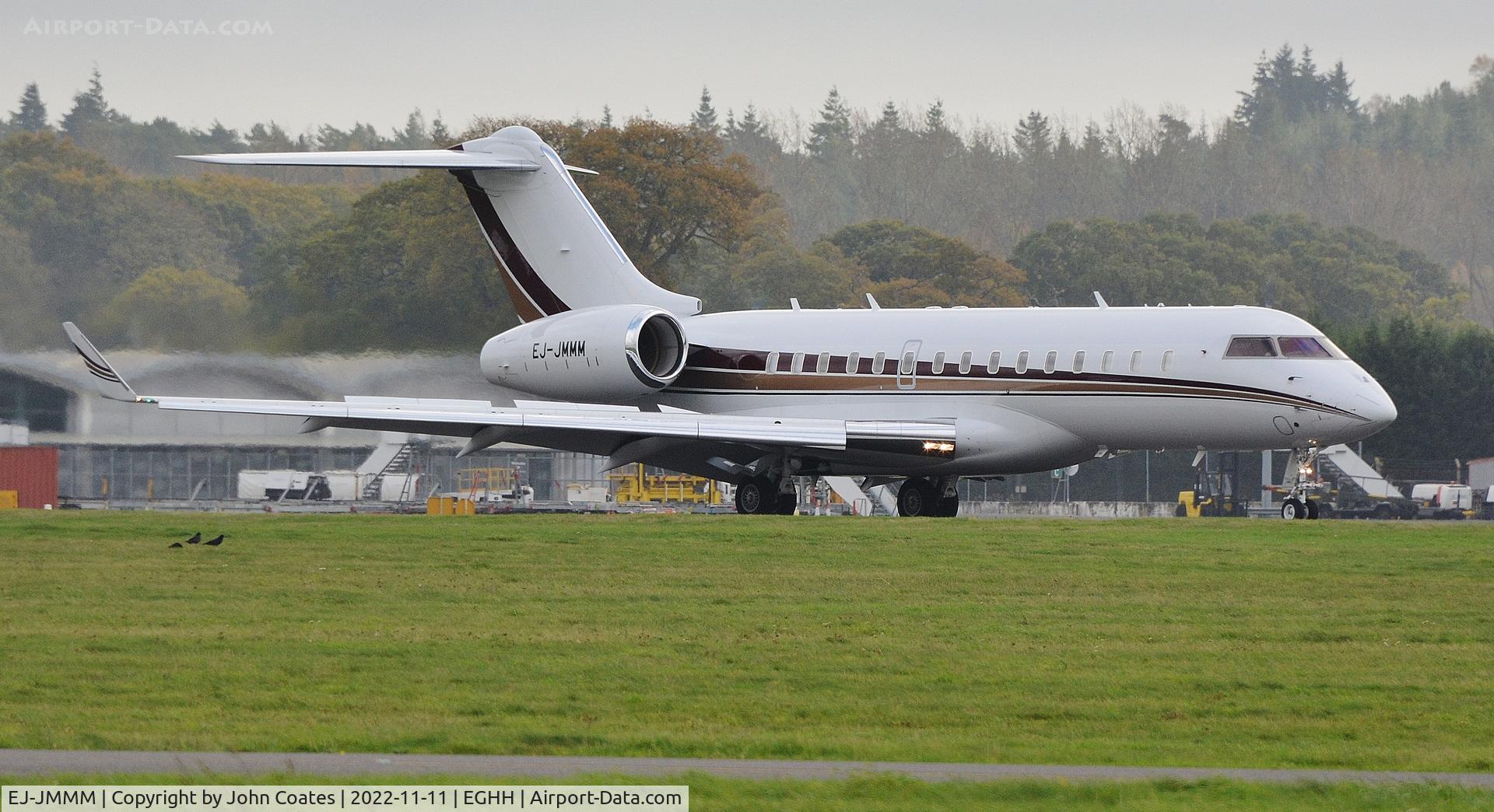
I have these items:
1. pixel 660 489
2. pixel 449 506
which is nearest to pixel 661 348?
pixel 449 506

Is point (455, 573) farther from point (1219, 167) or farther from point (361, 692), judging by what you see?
point (1219, 167)

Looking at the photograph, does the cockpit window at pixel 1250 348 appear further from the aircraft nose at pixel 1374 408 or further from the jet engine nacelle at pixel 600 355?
the jet engine nacelle at pixel 600 355

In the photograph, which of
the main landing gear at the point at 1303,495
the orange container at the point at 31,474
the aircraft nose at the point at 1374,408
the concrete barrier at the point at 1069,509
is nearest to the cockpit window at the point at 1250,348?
the aircraft nose at the point at 1374,408

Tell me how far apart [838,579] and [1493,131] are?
128769 millimetres

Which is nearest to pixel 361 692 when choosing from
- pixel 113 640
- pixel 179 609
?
pixel 113 640

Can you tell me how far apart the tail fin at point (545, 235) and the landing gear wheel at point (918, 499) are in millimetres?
5715

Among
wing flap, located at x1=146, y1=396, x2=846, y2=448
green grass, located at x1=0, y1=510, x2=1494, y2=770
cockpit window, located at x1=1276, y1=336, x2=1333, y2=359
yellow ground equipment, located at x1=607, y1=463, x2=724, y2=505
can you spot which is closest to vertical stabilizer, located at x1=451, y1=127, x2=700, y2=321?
wing flap, located at x1=146, y1=396, x2=846, y2=448

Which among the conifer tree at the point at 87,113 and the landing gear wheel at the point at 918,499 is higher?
the conifer tree at the point at 87,113

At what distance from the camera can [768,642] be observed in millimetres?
17172

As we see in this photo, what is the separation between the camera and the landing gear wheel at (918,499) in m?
34.2

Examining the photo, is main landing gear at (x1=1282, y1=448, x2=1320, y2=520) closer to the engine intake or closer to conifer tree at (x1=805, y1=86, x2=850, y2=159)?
the engine intake

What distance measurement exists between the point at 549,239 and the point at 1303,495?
14.8 meters

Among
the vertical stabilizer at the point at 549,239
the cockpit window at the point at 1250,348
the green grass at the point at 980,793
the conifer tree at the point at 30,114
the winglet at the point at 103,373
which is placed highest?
the conifer tree at the point at 30,114

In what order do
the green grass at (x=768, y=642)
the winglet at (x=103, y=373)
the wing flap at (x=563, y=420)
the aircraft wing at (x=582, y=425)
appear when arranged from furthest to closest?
the aircraft wing at (x=582, y=425) → the wing flap at (x=563, y=420) → the winglet at (x=103, y=373) → the green grass at (x=768, y=642)
